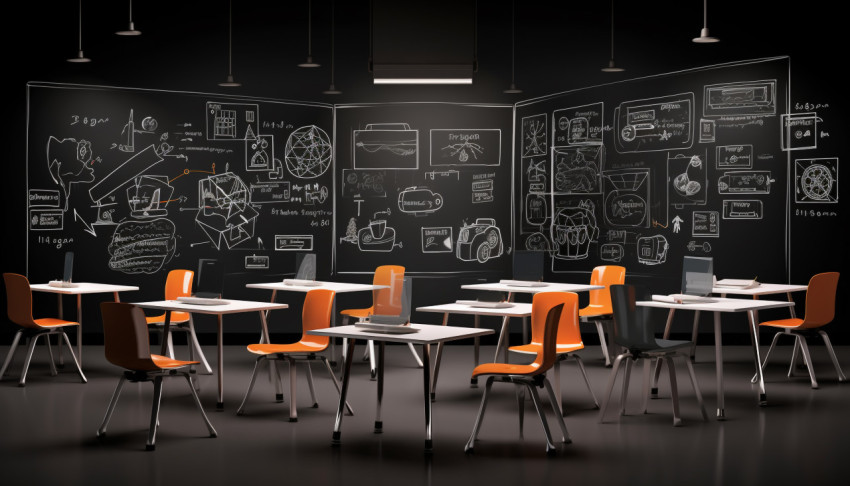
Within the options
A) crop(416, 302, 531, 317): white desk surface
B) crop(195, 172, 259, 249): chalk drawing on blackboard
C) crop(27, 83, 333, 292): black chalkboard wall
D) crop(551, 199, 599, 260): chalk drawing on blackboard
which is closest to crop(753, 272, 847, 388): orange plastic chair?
crop(416, 302, 531, 317): white desk surface

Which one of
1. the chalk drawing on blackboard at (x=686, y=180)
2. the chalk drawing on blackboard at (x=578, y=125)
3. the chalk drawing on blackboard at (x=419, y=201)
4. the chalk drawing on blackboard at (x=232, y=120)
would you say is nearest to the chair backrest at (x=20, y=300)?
the chalk drawing on blackboard at (x=232, y=120)

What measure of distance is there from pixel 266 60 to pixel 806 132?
6026 mm

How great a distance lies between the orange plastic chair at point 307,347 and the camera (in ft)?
21.4

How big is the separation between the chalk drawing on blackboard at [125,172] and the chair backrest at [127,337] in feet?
17.3

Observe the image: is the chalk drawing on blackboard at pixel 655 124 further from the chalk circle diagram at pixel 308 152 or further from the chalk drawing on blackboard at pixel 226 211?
the chalk drawing on blackboard at pixel 226 211

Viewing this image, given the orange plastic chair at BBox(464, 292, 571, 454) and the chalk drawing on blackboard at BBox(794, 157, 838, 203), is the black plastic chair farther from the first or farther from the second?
the chalk drawing on blackboard at BBox(794, 157, 838, 203)

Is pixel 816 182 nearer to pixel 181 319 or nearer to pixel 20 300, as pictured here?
pixel 181 319

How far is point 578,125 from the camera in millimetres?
10617

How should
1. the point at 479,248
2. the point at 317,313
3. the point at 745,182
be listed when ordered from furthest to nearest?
the point at 479,248 < the point at 745,182 < the point at 317,313

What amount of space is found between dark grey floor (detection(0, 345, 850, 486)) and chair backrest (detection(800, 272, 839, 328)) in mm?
553

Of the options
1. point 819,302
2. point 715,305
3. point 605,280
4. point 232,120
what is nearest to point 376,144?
point 232,120

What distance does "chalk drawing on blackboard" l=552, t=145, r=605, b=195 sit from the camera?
10555 mm

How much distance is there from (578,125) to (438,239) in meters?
2.10

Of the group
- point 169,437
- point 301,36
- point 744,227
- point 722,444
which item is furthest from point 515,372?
point 301,36
